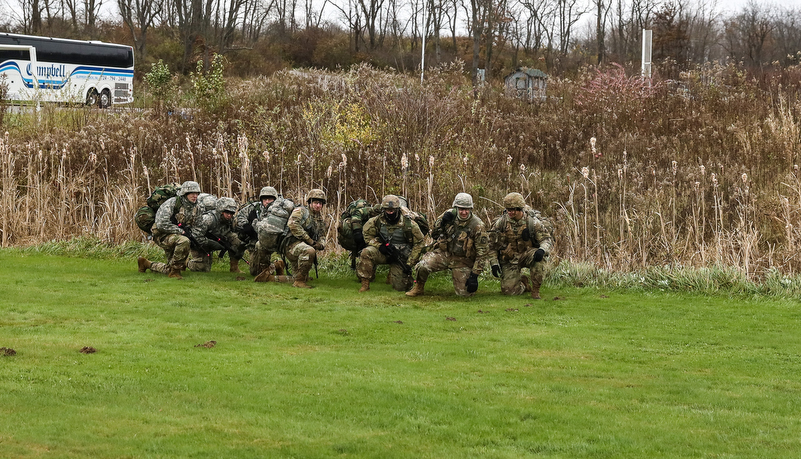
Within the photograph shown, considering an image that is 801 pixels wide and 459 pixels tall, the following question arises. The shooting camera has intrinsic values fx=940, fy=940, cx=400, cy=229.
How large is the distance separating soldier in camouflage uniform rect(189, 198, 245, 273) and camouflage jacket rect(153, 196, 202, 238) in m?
0.13

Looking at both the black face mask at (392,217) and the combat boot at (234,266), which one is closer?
the black face mask at (392,217)

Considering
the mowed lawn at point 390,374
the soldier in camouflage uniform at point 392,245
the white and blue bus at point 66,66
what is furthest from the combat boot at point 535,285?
the white and blue bus at point 66,66

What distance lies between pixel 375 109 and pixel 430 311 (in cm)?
991

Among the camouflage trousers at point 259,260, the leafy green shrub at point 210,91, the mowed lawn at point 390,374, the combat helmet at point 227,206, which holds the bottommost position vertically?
the mowed lawn at point 390,374

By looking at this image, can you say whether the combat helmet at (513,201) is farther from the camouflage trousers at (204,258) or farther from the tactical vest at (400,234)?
the camouflage trousers at (204,258)

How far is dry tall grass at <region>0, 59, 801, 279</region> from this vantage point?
16.8m

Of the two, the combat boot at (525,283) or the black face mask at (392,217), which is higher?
the black face mask at (392,217)

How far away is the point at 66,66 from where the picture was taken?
42.3m

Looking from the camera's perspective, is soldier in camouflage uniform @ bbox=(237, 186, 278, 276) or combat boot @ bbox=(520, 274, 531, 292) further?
soldier in camouflage uniform @ bbox=(237, 186, 278, 276)

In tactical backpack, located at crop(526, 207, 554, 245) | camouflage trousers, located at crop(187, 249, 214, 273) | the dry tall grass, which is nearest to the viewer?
tactical backpack, located at crop(526, 207, 554, 245)

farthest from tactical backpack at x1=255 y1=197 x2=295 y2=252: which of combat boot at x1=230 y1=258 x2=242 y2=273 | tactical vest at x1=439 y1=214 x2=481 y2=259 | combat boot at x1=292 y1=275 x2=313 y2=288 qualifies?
tactical vest at x1=439 y1=214 x2=481 y2=259

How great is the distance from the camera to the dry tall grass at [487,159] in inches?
663

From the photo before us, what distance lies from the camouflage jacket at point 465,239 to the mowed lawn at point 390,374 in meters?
0.70

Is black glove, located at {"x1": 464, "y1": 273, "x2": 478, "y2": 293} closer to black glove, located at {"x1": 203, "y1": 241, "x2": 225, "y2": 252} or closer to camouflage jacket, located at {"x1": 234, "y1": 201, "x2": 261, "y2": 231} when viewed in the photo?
Result: camouflage jacket, located at {"x1": 234, "y1": 201, "x2": 261, "y2": 231}
